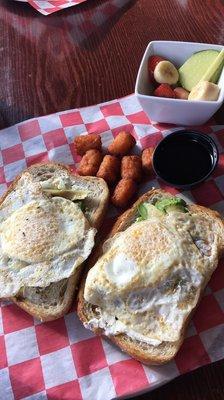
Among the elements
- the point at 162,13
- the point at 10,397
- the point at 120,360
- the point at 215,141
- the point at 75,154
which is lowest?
the point at 10,397

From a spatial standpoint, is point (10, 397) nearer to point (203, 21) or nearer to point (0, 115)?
point (0, 115)

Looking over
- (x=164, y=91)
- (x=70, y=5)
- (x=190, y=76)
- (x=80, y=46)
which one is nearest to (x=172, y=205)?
(x=164, y=91)

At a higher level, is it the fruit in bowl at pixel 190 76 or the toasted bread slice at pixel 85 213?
the fruit in bowl at pixel 190 76

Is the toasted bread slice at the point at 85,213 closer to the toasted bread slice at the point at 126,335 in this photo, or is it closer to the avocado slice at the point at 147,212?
the toasted bread slice at the point at 126,335

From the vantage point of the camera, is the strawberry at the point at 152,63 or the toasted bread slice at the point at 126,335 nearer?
the toasted bread slice at the point at 126,335

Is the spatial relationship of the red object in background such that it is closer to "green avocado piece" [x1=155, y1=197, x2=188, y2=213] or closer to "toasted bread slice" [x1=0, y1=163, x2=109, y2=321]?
"toasted bread slice" [x1=0, y1=163, x2=109, y2=321]

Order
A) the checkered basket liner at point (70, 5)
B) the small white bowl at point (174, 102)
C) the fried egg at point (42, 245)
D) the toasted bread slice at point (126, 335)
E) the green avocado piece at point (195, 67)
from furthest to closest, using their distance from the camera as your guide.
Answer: the checkered basket liner at point (70, 5)
the green avocado piece at point (195, 67)
the small white bowl at point (174, 102)
the fried egg at point (42, 245)
the toasted bread slice at point (126, 335)

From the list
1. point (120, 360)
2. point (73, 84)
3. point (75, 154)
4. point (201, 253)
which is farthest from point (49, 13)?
point (120, 360)

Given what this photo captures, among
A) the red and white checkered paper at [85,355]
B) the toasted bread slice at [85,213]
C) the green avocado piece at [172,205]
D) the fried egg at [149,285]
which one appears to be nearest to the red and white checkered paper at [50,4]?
the toasted bread slice at [85,213]
